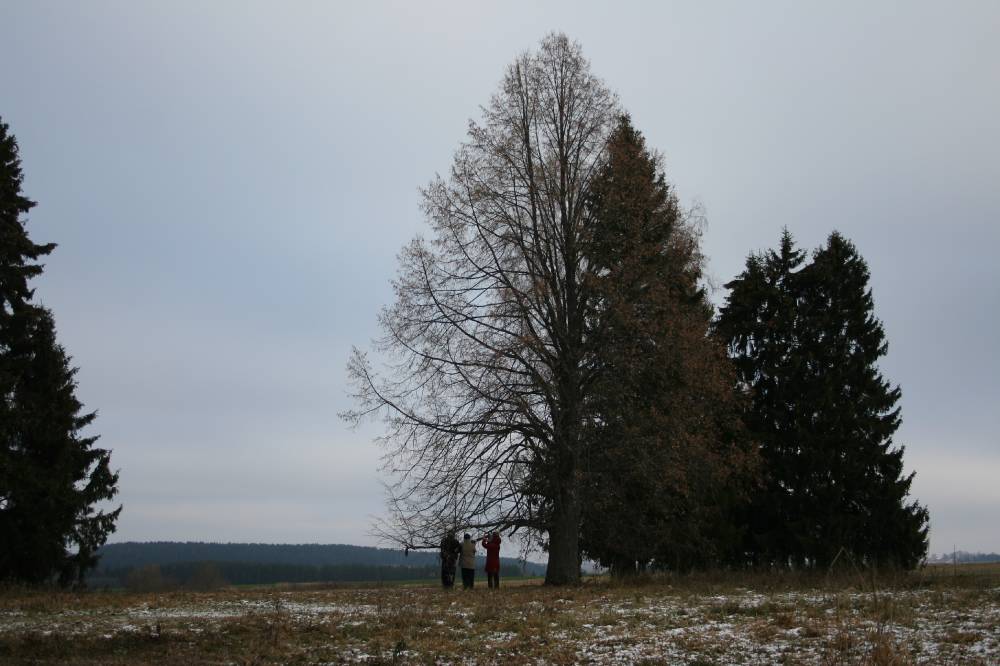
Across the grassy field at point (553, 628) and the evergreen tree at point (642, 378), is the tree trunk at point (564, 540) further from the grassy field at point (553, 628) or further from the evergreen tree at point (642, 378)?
the grassy field at point (553, 628)

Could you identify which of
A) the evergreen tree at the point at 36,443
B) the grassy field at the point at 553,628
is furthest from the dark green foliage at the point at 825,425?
the evergreen tree at the point at 36,443

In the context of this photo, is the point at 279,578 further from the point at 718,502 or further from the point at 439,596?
the point at 439,596

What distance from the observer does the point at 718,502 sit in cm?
2583

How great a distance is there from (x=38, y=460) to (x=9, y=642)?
54.9ft

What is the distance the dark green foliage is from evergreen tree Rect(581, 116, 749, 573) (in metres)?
6.89

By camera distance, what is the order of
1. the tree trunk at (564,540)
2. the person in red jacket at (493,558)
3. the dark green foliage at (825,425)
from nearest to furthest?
1. the tree trunk at (564,540)
2. the person in red jacket at (493,558)
3. the dark green foliage at (825,425)

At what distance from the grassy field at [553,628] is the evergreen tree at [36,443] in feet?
28.8

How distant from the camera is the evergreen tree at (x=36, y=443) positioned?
931 inches

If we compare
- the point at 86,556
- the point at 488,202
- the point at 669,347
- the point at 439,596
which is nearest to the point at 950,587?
the point at 669,347

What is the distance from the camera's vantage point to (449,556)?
69.9ft

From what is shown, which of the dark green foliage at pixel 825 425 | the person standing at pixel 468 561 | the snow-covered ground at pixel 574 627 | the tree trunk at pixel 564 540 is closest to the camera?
the snow-covered ground at pixel 574 627

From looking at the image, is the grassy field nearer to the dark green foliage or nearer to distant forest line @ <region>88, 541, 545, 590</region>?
distant forest line @ <region>88, 541, 545, 590</region>

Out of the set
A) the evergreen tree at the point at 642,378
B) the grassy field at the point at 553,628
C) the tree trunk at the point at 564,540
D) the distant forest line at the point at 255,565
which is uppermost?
the evergreen tree at the point at 642,378

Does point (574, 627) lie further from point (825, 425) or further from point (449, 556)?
point (825, 425)
